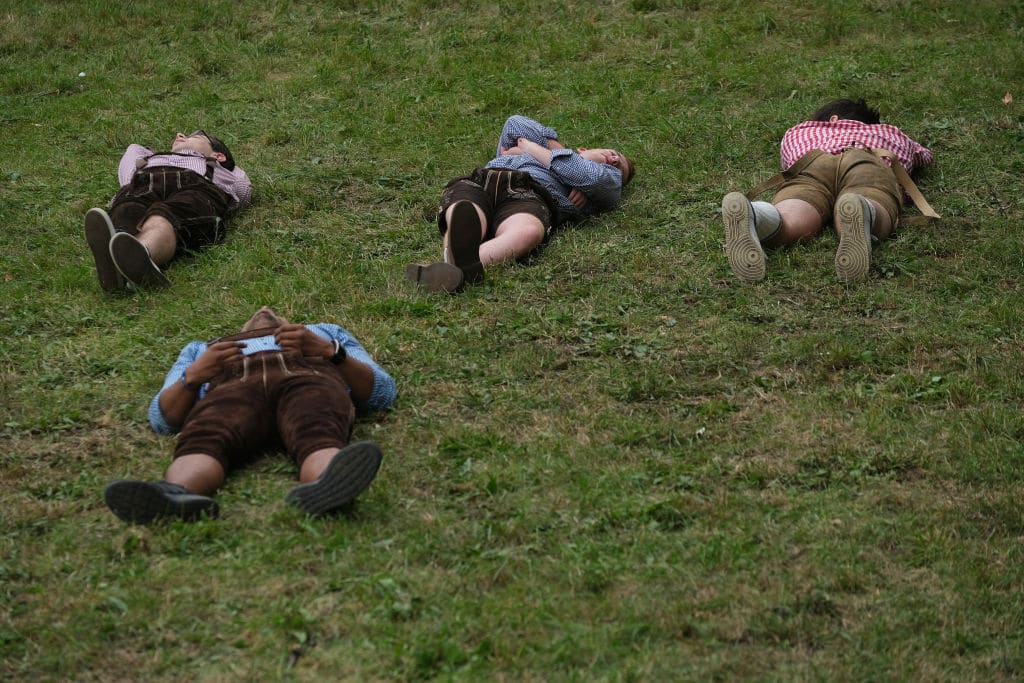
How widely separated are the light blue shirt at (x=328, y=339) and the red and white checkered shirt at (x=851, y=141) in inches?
134

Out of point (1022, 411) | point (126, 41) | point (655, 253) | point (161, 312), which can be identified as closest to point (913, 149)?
point (655, 253)

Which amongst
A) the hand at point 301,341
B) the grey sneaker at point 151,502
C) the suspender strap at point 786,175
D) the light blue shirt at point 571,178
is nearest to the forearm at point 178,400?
the hand at point 301,341

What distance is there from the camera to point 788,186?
22.9 ft

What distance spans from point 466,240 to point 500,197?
2.87 feet

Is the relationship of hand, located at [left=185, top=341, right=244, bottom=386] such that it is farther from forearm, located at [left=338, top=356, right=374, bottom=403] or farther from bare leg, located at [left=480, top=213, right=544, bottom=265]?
bare leg, located at [left=480, top=213, right=544, bottom=265]

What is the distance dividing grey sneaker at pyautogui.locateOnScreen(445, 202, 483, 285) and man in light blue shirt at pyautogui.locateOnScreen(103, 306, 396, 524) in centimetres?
132

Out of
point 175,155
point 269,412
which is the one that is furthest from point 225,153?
point 269,412

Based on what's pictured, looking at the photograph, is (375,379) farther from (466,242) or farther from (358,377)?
(466,242)

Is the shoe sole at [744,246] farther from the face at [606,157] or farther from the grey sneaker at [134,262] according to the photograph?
the grey sneaker at [134,262]

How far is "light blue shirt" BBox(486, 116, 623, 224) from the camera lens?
7.35m

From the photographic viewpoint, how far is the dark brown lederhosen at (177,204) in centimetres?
710

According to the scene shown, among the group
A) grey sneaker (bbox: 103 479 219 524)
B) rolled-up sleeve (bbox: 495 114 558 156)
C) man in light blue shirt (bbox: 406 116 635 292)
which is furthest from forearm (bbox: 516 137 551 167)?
grey sneaker (bbox: 103 479 219 524)

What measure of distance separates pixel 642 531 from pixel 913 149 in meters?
4.36

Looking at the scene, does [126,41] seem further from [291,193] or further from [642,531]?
[642,531]
